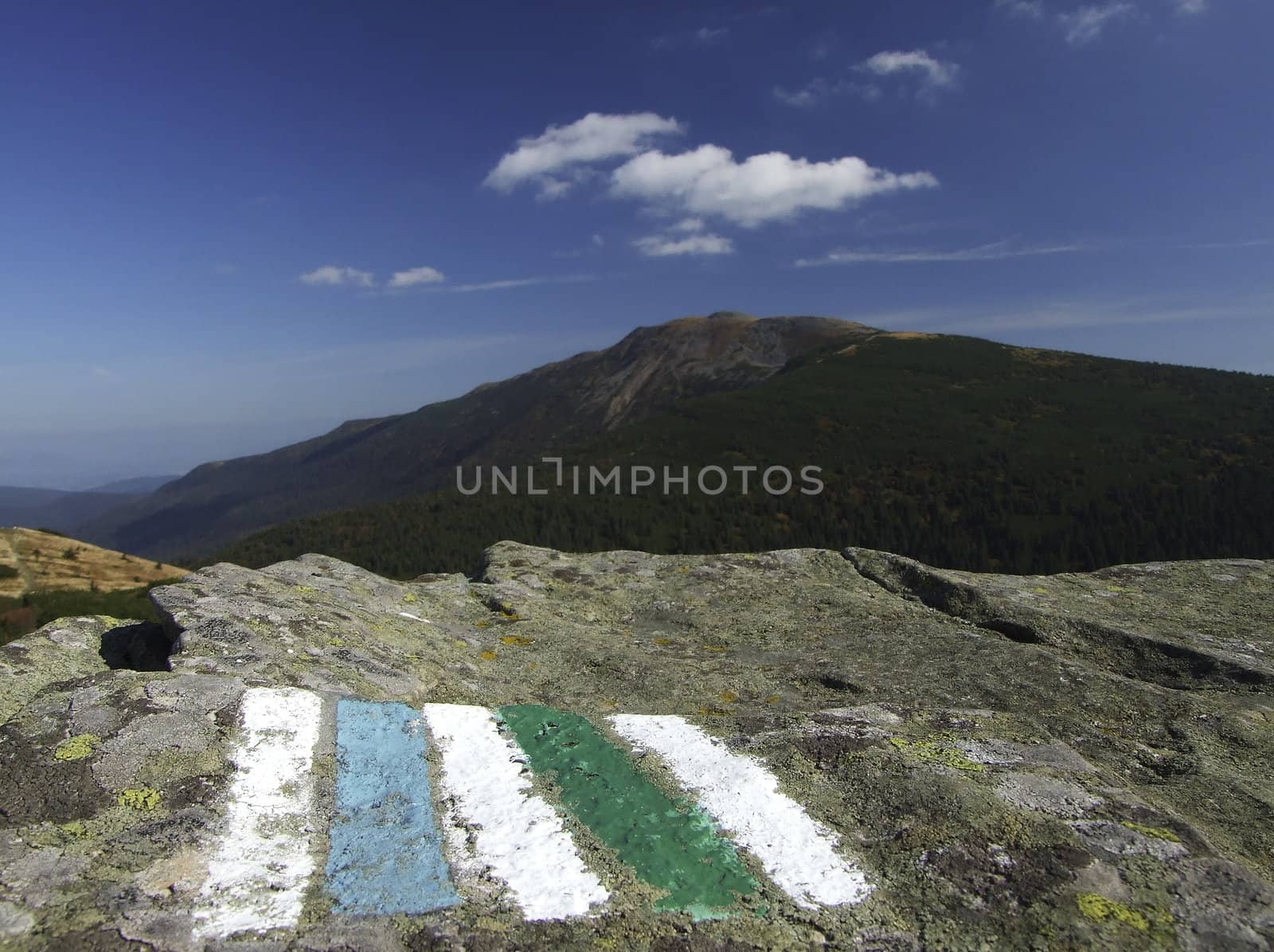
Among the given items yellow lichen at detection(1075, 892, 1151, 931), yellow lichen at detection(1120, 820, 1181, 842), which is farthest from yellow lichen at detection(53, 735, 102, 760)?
yellow lichen at detection(1120, 820, 1181, 842)

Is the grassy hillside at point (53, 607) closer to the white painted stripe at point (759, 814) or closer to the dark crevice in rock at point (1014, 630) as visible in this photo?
the white painted stripe at point (759, 814)

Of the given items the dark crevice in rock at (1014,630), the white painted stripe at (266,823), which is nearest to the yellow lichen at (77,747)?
the white painted stripe at (266,823)

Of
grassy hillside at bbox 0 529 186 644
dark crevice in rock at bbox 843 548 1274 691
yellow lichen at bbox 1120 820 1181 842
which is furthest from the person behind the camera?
grassy hillside at bbox 0 529 186 644

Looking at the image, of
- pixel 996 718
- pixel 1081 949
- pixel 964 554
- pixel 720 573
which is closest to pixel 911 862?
pixel 1081 949

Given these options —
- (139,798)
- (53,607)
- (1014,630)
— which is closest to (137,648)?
(139,798)

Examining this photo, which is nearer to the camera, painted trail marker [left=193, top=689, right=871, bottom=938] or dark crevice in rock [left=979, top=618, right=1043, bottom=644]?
painted trail marker [left=193, top=689, right=871, bottom=938]

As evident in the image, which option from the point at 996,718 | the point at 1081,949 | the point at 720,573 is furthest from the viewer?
the point at 720,573

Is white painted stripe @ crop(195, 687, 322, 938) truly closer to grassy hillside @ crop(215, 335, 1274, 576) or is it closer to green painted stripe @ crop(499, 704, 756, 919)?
green painted stripe @ crop(499, 704, 756, 919)

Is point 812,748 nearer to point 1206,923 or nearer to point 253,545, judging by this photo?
point 1206,923
